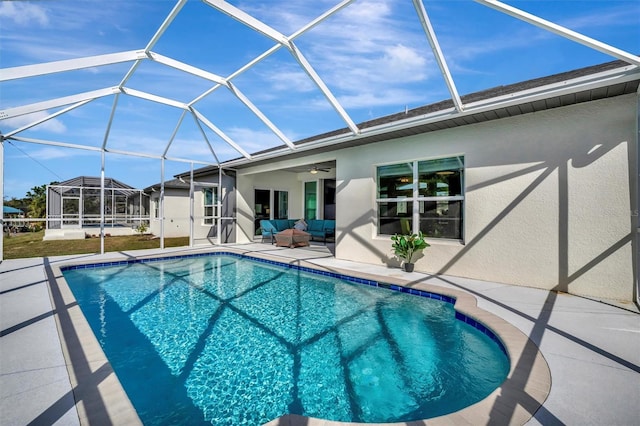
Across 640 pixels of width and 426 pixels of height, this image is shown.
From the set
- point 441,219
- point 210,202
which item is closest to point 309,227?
point 210,202

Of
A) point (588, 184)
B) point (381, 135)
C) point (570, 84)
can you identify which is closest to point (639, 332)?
point (588, 184)

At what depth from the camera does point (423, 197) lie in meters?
7.49

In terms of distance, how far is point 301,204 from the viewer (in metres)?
16.0

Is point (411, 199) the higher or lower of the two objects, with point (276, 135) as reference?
lower

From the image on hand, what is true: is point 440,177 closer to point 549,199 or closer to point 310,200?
point 549,199

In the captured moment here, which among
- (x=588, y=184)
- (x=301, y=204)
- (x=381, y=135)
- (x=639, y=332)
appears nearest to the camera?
(x=639, y=332)

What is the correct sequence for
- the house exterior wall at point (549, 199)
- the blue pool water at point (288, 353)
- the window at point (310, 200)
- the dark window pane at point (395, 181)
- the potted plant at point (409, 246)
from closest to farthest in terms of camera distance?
the blue pool water at point (288, 353)
the house exterior wall at point (549, 199)
the potted plant at point (409, 246)
the dark window pane at point (395, 181)
the window at point (310, 200)

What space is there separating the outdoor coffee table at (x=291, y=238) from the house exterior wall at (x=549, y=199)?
5727mm

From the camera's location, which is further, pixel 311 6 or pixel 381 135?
pixel 381 135

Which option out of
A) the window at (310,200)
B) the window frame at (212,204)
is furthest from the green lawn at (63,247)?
the window at (310,200)

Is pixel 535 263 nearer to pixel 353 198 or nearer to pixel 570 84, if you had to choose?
pixel 570 84

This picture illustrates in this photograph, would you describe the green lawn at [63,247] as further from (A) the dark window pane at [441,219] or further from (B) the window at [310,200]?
(A) the dark window pane at [441,219]

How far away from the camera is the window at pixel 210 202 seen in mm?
14055

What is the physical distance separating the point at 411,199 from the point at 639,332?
4724 mm
